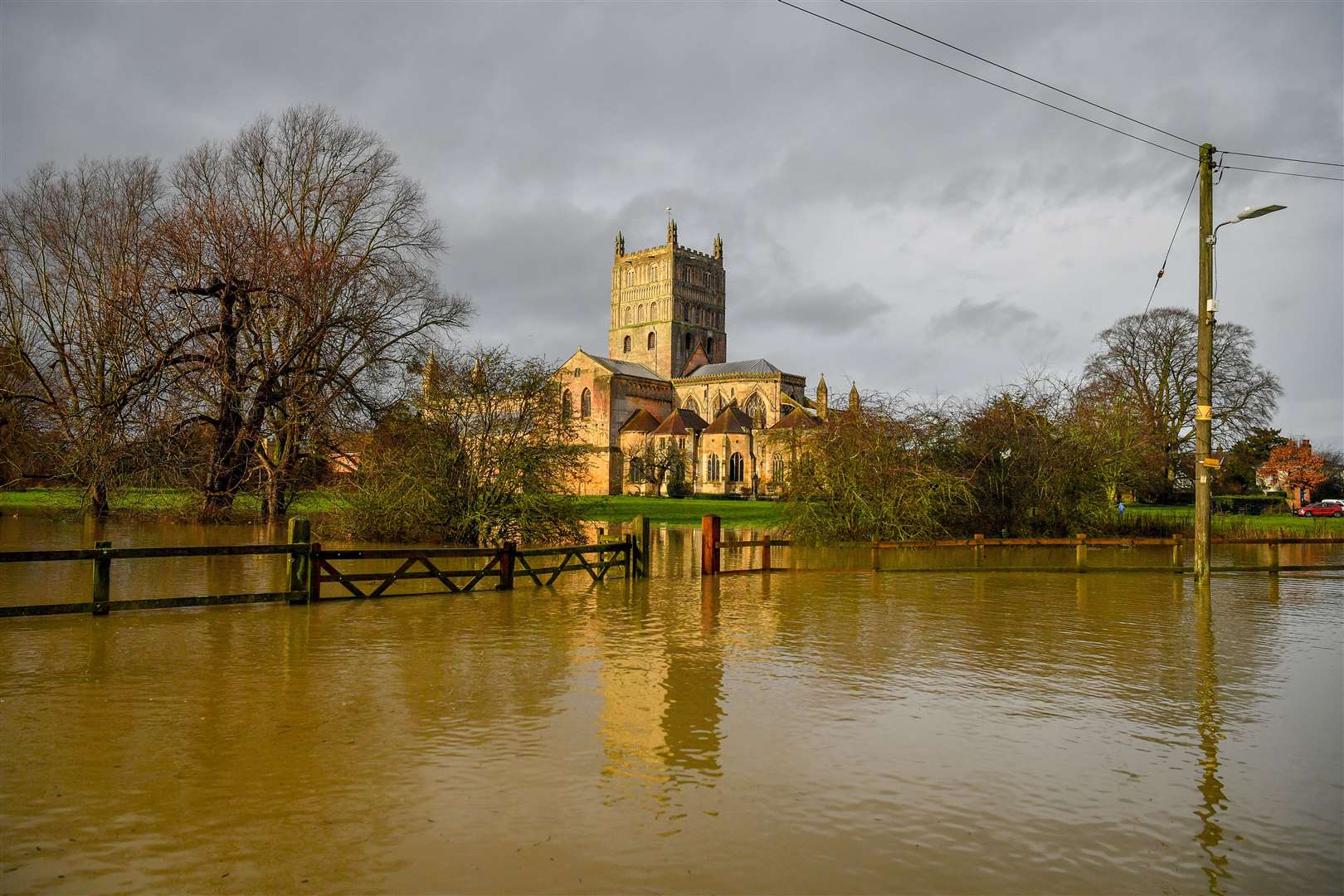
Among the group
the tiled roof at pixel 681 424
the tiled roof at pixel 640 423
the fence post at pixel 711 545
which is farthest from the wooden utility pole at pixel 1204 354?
the tiled roof at pixel 640 423

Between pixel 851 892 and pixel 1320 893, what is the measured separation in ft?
7.96

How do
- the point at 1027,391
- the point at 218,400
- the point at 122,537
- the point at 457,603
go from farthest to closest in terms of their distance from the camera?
the point at 1027,391 → the point at 218,400 → the point at 122,537 → the point at 457,603

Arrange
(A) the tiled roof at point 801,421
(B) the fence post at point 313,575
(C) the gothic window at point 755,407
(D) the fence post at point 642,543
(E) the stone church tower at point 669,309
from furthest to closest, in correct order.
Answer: (E) the stone church tower at point 669,309 → (C) the gothic window at point 755,407 → (A) the tiled roof at point 801,421 → (D) the fence post at point 642,543 → (B) the fence post at point 313,575

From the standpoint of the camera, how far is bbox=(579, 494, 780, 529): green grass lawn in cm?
4000

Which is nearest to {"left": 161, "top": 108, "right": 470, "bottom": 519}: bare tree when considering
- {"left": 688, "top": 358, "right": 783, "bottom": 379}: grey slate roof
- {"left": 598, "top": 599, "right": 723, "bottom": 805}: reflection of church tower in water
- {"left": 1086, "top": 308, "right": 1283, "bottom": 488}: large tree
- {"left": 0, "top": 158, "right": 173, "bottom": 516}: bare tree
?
{"left": 0, "top": 158, "right": 173, "bottom": 516}: bare tree

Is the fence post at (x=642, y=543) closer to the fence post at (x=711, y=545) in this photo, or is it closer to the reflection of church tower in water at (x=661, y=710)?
the fence post at (x=711, y=545)

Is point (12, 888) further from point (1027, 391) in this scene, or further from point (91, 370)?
point (91, 370)

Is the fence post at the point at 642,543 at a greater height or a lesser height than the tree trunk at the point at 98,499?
lesser

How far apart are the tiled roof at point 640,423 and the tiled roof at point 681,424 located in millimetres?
1785

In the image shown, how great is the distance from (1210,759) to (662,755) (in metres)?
3.99

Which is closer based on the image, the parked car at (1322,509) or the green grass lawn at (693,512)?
the green grass lawn at (693,512)

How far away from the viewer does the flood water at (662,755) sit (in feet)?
15.5

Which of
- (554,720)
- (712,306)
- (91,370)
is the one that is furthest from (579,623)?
(712,306)

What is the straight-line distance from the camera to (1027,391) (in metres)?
29.4
